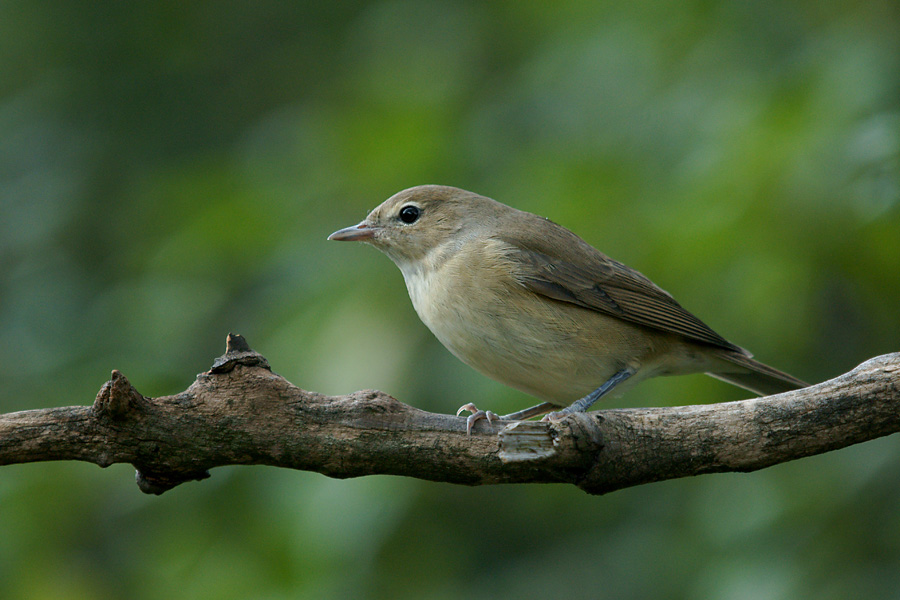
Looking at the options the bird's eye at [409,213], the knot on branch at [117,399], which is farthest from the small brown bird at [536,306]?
the knot on branch at [117,399]

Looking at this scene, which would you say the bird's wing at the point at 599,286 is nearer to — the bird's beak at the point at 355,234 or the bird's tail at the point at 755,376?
the bird's tail at the point at 755,376

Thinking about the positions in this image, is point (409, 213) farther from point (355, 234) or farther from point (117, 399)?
point (117, 399)

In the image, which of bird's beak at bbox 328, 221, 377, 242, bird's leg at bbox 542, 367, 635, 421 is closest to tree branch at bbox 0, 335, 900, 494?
bird's leg at bbox 542, 367, 635, 421

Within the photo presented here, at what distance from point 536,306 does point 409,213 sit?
3.36ft

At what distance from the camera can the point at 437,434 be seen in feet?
10.0

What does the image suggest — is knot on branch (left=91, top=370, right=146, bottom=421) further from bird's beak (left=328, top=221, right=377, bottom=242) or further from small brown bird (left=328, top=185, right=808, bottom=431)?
bird's beak (left=328, top=221, right=377, bottom=242)

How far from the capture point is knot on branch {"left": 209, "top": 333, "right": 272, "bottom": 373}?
3029 mm

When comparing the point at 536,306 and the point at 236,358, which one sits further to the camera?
the point at 536,306

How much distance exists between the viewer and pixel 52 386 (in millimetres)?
4688

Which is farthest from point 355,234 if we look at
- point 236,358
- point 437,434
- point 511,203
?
point 437,434

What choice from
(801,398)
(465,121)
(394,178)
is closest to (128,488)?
(394,178)

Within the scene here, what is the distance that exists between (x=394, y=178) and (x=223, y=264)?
3.50 ft

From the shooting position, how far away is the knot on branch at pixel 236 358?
3.03 m

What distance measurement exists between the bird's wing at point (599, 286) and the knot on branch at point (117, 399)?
1988 mm
